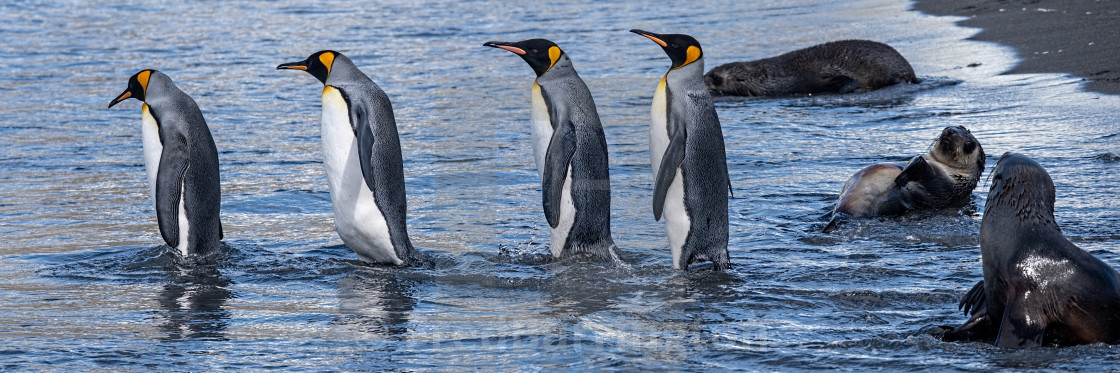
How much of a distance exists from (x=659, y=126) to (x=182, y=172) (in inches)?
88.3

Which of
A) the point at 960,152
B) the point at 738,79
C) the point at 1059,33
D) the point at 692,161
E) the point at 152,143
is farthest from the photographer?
the point at 1059,33

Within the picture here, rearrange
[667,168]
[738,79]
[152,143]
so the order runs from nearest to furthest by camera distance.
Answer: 1. [667,168]
2. [152,143]
3. [738,79]

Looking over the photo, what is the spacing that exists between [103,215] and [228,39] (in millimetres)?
12531

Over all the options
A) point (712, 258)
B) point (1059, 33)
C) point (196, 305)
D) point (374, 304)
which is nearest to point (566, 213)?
point (712, 258)

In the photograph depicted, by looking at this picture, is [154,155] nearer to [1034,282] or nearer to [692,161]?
[692,161]

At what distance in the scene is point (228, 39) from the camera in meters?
18.6

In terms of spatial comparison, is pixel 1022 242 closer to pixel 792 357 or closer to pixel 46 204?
pixel 792 357

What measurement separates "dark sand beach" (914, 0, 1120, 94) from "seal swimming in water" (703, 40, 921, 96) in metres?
1.12

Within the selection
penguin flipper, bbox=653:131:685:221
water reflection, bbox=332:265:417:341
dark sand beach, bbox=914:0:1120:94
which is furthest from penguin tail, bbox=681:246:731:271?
dark sand beach, bbox=914:0:1120:94

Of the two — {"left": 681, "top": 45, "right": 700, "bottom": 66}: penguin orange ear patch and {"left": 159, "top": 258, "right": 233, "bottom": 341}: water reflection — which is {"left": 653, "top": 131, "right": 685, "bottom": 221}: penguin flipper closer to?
{"left": 681, "top": 45, "right": 700, "bottom": 66}: penguin orange ear patch

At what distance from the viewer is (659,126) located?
5.34 metres

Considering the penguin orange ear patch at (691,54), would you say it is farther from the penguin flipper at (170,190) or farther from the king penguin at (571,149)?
the penguin flipper at (170,190)

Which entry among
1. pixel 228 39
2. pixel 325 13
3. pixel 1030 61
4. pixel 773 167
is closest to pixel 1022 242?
pixel 773 167

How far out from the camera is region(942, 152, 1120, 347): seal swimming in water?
3678 millimetres
